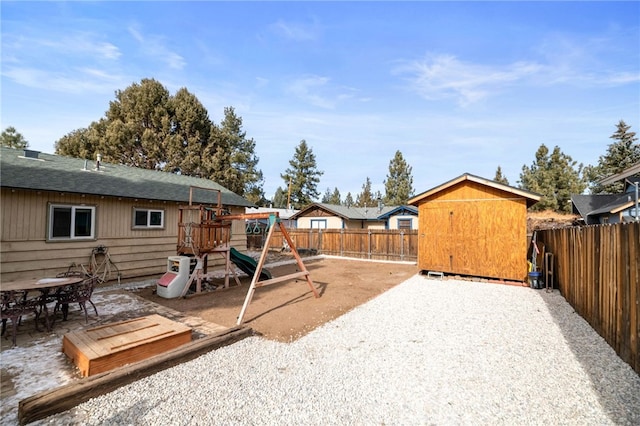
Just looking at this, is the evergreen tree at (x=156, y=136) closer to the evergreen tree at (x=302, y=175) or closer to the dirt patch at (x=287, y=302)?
the evergreen tree at (x=302, y=175)

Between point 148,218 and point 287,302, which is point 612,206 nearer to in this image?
point 287,302

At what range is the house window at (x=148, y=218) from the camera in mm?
9211

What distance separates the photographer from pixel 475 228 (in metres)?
9.77

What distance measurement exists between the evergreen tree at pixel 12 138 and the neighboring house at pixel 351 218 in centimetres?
3435

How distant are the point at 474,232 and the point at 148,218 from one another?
11021 mm

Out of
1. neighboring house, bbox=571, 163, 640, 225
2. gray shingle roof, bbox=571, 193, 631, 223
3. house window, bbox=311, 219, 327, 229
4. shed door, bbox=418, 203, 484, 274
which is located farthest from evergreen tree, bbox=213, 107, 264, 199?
gray shingle roof, bbox=571, 193, 631, 223

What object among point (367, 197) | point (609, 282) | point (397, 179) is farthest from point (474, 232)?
point (367, 197)

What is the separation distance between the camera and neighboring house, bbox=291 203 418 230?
69.1ft

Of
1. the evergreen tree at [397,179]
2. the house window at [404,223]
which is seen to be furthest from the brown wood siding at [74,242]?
the evergreen tree at [397,179]

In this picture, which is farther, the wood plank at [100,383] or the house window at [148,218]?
the house window at [148,218]

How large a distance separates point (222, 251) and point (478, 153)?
62.3 feet

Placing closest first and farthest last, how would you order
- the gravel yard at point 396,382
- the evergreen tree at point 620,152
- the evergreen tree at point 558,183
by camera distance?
the gravel yard at point 396,382
the evergreen tree at point 620,152
the evergreen tree at point 558,183

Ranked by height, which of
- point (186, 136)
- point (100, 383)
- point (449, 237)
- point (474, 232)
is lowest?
point (100, 383)

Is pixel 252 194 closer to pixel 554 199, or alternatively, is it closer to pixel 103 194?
A: pixel 103 194
